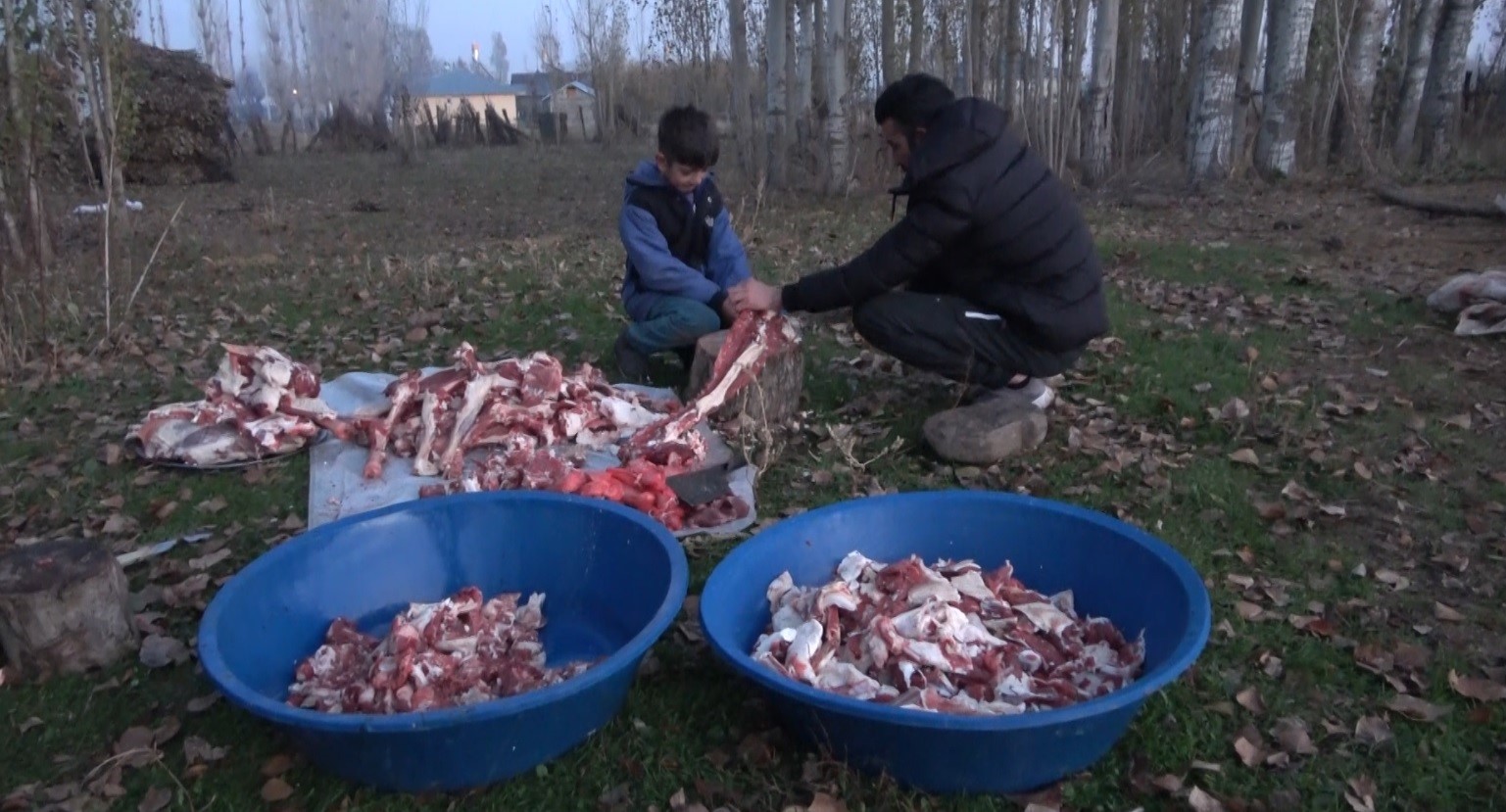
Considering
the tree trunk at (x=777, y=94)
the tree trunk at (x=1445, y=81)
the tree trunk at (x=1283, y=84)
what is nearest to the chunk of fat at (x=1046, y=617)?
the tree trunk at (x=1283, y=84)

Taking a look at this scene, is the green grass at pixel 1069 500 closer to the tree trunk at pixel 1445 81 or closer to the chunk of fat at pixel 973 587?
the chunk of fat at pixel 973 587

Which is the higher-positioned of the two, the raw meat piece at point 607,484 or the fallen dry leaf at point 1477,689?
the raw meat piece at point 607,484

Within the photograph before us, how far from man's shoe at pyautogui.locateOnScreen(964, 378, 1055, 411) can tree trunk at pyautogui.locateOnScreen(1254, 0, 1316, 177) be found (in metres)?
8.10

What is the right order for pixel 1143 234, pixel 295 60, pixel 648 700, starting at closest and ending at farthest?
pixel 648 700
pixel 1143 234
pixel 295 60

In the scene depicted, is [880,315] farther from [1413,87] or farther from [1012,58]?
[1413,87]

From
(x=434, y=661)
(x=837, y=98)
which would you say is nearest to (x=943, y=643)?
(x=434, y=661)

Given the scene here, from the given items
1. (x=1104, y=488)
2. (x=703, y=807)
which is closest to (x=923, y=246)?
(x=1104, y=488)

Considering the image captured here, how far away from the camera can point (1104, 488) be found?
14.0 ft

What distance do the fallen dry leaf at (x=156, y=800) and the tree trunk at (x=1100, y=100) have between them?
11384 mm

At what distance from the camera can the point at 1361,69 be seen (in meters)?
11.8

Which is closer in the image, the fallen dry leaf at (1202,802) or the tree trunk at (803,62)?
the fallen dry leaf at (1202,802)

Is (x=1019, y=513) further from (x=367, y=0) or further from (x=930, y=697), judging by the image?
(x=367, y=0)

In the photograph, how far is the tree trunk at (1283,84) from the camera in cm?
1103

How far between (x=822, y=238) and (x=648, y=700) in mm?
7392
